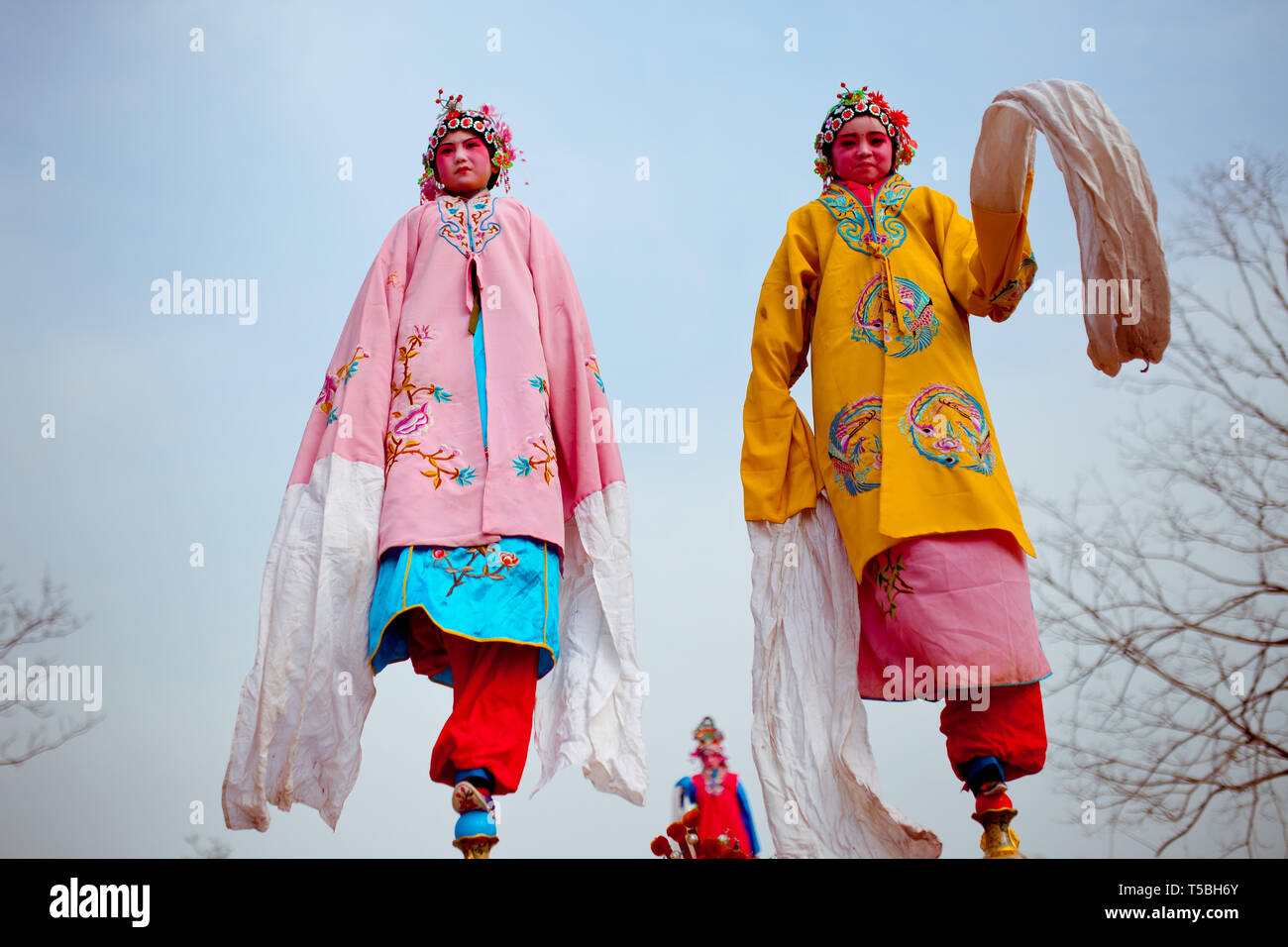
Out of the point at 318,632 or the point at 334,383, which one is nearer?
the point at 318,632

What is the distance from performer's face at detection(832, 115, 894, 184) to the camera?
12.0 feet

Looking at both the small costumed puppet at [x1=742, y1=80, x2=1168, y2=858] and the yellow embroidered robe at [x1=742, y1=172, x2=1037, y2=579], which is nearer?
the small costumed puppet at [x1=742, y1=80, x2=1168, y2=858]

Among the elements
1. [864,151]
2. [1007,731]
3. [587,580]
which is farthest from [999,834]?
[864,151]

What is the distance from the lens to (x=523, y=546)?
10.0 ft

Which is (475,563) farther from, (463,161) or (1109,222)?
(1109,222)

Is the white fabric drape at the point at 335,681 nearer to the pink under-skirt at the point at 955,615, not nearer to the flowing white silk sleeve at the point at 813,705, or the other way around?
the flowing white silk sleeve at the point at 813,705

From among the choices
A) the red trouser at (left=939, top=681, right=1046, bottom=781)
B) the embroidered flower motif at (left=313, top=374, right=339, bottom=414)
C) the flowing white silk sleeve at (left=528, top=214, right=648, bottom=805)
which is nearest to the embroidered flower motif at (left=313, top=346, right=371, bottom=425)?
the embroidered flower motif at (left=313, top=374, right=339, bottom=414)

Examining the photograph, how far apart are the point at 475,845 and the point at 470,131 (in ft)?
6.52

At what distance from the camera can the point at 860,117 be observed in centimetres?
368

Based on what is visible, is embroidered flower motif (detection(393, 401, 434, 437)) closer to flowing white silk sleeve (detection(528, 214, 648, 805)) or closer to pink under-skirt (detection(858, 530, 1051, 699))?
flowing white silk sleeve (detection(528, 214, 648, 805))

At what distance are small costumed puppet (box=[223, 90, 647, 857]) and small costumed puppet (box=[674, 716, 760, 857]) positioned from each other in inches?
63.9

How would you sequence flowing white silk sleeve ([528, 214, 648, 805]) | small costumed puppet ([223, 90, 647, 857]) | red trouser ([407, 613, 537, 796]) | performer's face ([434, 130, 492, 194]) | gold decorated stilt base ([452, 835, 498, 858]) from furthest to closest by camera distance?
performer's face ([434, 130, 492, 194]) < flowing white silk sleeve ([528, 214, 648, 805]) < small costumed puppet ([223, 90, 647, 857]) < red trouser ([407, 613, 537, 796]) < gold decorated stilt base ([452, 835, 498, 858])

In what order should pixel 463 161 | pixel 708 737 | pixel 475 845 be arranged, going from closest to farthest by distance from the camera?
1. pixel 475 845
2. pixel 463 161
3. pixel 708 737
